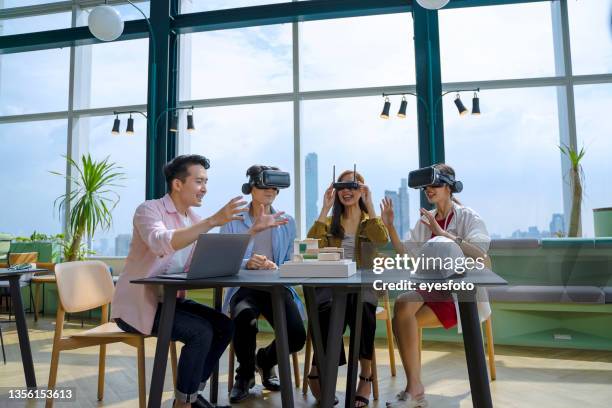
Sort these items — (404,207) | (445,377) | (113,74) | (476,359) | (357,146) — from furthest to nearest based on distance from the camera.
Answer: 1. (113,74)
2. (357,146)
3. (404,207)
4. (445,377)
5. (476,359)

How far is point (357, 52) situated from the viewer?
5309 mm

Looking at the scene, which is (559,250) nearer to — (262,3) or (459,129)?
(459,129)

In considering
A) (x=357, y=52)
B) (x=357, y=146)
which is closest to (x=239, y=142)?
(x=357, y=146)

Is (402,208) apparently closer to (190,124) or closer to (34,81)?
(190,124)

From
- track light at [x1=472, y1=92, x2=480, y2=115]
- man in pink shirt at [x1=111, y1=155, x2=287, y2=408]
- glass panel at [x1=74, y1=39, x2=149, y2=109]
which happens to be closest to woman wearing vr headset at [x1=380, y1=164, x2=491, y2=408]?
man in pink shirt at [x1=111, y1=155, x2=287, y2=408]

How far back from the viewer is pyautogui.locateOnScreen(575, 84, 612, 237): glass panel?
454 cm

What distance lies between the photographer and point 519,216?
477 centimetres

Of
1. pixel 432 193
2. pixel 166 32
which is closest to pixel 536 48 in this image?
pixel 432 193

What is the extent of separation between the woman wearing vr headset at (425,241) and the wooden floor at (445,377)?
24 centimetres

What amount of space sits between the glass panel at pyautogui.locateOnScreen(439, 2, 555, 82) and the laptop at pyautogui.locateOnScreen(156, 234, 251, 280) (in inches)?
151

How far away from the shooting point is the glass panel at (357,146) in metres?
5.00

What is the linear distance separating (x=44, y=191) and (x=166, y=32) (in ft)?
9.40

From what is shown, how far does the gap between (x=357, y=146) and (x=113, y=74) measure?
343cm

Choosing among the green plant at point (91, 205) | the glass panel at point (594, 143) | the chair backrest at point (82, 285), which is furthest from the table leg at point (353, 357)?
the green plant at point (91, 205)
